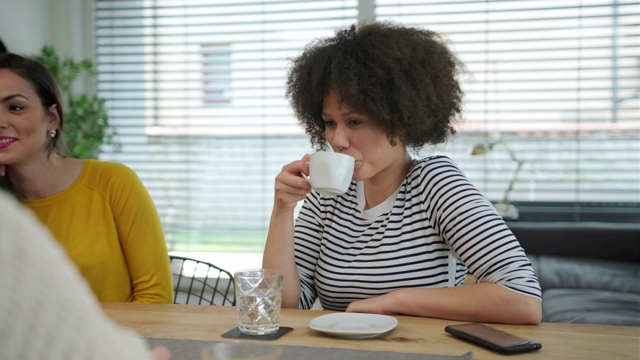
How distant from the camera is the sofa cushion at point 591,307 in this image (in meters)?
2.79

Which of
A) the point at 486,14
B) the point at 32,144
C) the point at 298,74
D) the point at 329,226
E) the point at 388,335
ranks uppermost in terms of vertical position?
the point at 486,14

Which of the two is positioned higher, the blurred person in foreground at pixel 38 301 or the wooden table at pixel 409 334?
the blurred person in foreground at pixel 38 301

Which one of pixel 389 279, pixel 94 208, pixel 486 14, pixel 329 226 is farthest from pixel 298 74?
pixel 486 14

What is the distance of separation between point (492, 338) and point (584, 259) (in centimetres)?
280

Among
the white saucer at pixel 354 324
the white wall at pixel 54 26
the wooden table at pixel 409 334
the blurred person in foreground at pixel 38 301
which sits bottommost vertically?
→ the wooden table at pixel 409 334

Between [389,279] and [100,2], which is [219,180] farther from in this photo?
[389,279]

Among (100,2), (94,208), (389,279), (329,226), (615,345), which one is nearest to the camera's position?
(615,345)

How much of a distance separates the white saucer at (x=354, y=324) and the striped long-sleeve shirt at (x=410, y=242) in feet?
0.94

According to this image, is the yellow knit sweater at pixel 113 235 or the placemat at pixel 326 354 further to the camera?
the yellow knit sweater at pixel 113 235

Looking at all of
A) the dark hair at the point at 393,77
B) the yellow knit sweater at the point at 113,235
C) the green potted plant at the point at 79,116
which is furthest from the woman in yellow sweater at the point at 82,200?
the green potted plant at the point at 79,116

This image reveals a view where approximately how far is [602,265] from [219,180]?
2160mm

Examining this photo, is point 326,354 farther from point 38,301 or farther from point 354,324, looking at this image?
point 38,301

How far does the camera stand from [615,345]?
1219 millimetres

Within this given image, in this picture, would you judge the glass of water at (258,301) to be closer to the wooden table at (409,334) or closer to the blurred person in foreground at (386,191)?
the wooden table at (409,334)
